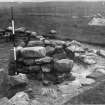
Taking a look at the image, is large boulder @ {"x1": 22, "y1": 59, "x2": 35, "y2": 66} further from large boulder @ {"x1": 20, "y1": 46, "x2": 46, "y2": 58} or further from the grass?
the grass

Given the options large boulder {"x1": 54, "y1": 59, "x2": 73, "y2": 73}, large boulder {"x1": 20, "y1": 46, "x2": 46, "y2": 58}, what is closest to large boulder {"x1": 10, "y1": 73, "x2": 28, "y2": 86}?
large boulder {"x1": 20, "y1": 46, "x2": 46, "y2": 58}

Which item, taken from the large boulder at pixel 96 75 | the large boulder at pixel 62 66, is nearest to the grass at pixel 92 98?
the large boulder at pixel 96 75

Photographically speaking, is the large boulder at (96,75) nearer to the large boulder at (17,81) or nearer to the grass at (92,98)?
the grass at (92,98)

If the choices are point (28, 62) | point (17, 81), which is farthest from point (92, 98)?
point (28, 62)

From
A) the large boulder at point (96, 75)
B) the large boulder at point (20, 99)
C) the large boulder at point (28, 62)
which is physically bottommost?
the large boulder at point (20, 99)

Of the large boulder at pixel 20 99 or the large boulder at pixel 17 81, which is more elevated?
the large boulder at pixel 17 81

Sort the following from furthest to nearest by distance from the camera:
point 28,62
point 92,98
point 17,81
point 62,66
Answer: point 28,62, point 62,66, point 17,81, point 92,98

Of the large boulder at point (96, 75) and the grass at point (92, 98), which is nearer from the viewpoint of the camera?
the grass at point (92, 98)

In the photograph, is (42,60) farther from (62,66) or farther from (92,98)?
(92,98)

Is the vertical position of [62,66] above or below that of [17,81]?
above

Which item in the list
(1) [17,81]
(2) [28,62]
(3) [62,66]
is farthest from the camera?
(2) [28,62]

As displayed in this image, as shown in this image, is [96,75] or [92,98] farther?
[96,75]

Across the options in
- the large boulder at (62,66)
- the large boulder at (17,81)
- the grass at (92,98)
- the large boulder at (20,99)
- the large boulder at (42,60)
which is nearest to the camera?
the grass at (92,98)
